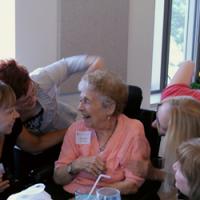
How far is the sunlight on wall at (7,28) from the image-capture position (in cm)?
314

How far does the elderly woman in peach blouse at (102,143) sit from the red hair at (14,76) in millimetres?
337

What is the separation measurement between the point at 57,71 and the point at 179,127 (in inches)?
43.1

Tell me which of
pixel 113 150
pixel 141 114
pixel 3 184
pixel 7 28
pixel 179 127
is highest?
pixel 7 28

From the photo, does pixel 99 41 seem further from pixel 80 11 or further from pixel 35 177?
pixel 35 177

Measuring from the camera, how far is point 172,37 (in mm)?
5152

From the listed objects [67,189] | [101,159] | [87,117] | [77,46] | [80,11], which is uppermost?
[80,11]

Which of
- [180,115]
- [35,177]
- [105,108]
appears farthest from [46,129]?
[180,115]

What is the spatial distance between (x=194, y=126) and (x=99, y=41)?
201 cm

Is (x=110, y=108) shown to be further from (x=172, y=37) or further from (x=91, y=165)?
(x=172, y=37)

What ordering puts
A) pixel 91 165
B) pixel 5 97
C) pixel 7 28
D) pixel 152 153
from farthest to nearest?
pixel 7 28
pixel 152 153
pixel 91 165
pixel 5 97

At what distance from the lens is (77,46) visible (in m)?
3.66

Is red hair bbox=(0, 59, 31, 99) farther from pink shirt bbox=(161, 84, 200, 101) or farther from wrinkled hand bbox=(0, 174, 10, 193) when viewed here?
pink shirt bbox=(161, 84, 200, 101)

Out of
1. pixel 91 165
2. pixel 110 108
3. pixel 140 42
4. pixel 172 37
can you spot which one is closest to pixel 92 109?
pixel 110 108

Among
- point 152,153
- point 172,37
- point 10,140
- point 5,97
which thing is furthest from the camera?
point 172,37
